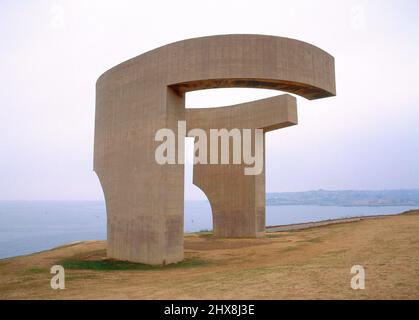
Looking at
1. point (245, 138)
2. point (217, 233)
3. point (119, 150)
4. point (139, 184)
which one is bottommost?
point (217, 233)

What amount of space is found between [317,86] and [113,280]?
25.4ft

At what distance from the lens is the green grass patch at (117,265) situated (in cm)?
1135

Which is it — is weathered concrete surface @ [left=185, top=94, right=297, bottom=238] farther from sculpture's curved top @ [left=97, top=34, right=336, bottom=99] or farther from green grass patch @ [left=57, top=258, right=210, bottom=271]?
green grass patch @ [left=57, top=258, right=210, bottom=271]

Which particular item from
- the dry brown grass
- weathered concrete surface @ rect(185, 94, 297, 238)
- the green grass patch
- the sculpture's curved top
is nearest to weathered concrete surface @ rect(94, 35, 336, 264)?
the sculpture's curved top

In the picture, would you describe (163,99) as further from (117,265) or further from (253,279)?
(253,279)

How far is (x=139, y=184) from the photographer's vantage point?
39.8ft

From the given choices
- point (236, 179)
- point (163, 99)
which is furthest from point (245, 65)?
point (236, 179)

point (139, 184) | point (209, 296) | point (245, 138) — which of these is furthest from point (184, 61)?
point (245, 138)

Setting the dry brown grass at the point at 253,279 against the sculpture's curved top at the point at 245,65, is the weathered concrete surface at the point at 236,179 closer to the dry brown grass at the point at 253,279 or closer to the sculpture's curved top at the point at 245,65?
the sculpture's curved top at the point at 245,65

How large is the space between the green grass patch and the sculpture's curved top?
5381 millimetres

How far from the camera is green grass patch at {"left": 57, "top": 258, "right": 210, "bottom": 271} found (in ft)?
37.2

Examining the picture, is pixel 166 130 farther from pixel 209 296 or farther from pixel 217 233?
pixel 217 233

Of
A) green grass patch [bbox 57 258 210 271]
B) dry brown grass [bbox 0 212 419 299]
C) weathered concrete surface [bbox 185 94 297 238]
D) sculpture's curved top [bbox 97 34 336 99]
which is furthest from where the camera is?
weathered concrete surface [bbox 185 94 297 238]
